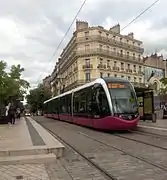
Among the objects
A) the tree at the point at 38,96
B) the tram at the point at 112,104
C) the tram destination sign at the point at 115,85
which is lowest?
the tram at the point at 112,104

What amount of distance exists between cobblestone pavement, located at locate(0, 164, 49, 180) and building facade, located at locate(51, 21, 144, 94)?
223 feet

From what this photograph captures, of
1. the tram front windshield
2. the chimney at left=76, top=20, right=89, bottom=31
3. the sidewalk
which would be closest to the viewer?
the sidewalk

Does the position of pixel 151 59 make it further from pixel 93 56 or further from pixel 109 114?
pixel 109 114

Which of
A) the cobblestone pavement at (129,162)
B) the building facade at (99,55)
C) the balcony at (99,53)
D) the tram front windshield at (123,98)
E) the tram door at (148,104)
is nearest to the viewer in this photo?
the cobblestone pavement at (129,162)

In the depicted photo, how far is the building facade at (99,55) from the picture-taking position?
3189 inches

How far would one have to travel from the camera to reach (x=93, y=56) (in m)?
81.2

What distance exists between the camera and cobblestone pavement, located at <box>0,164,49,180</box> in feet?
26.5

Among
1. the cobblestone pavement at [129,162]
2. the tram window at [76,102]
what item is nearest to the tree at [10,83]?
the tram window at [76,102]

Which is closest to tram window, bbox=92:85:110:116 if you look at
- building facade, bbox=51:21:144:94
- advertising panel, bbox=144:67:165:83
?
building facade, bbox=51:21:144:94

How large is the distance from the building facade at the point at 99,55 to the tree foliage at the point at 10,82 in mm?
30056

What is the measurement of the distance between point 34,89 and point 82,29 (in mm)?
38957

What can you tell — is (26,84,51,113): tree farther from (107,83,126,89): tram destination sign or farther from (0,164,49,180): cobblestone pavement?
(0,164,49,180): cobblestone pavement

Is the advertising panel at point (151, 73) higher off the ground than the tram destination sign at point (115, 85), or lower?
higher

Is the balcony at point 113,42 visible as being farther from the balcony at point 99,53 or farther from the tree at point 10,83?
the tree at point 10,83
